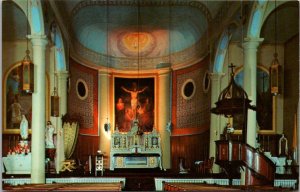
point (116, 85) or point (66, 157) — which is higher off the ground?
point (116, 85)

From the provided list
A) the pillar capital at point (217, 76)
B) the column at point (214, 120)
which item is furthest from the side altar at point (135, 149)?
the pillar capital at point (217, 76)

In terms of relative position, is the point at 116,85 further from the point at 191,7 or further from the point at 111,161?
the point at 191,7

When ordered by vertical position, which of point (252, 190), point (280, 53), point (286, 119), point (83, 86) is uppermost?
point (280, 53)

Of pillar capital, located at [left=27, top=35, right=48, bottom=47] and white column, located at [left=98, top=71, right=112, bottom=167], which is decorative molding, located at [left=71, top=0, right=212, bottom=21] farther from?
white column, located at [left=98, top=71, right=112, bottom=167]

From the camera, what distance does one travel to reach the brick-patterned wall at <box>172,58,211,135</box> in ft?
39.3

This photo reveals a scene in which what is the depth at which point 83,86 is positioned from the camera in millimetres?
11984

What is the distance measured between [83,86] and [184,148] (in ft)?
9.30

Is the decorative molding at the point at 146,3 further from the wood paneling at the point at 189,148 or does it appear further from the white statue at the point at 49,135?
the wood paneling at the point at 189,148

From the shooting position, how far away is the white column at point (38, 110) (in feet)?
32.0

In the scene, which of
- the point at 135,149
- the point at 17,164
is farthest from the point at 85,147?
the point at 17,164

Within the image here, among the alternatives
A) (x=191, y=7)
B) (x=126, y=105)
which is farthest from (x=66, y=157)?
(x=191, y=7)

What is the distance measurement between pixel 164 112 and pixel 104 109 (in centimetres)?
144

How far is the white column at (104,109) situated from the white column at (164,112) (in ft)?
4.03

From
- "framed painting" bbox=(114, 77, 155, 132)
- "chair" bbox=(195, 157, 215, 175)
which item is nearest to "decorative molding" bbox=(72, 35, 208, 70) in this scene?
"framed painting" bbox=(114, 77, 155, 132)
